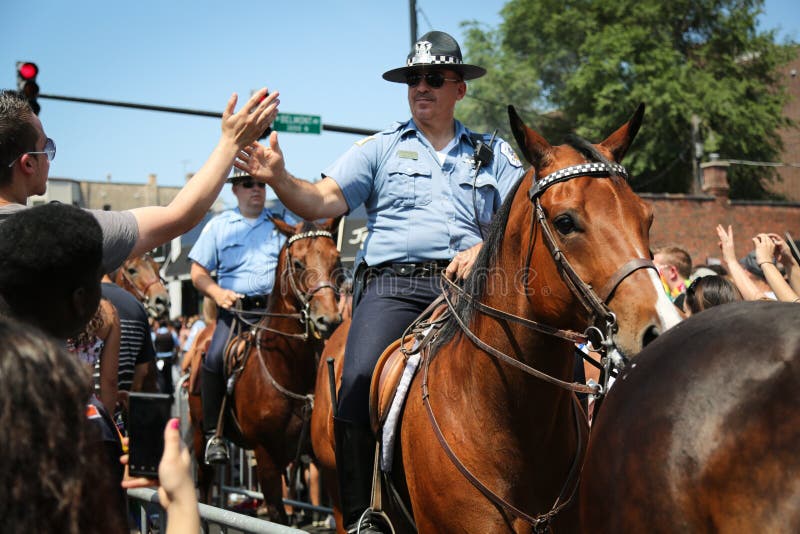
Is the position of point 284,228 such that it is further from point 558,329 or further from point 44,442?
point 44,442

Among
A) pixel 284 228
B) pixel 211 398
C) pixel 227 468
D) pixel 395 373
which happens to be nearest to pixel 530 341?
pixel 395 373

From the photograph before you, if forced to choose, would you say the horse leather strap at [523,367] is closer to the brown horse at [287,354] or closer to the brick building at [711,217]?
the brown horse at [287,354]

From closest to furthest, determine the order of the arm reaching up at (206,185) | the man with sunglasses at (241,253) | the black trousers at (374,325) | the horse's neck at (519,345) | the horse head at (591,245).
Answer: the arm reaching up at (206,185)
the horse head at (591,245)
the horse's neck at (519,345)
the black trousers at (374,325)
the man with sunglasses at (241,253)

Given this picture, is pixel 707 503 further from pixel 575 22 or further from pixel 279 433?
pixel 575 22

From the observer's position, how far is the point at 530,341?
11.0 feet

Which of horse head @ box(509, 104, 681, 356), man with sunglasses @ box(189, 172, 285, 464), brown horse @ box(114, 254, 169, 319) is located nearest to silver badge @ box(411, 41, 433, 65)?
horse head @ box(509, 104, 681, 356)

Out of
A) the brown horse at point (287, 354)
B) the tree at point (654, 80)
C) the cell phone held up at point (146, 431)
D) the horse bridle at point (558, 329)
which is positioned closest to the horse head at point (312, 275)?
the brown horse at point (287, 354)

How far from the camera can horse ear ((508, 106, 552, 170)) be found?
3.35 metres

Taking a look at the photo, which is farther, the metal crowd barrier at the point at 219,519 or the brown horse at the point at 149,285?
the brown horse at the point at 149,285

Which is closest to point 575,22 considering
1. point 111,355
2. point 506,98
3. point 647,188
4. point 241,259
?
point 506,98

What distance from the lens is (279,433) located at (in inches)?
288

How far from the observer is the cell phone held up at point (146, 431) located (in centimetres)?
227

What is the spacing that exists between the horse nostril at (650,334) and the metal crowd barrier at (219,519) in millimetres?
1353

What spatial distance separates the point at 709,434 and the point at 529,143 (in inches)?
66.3
